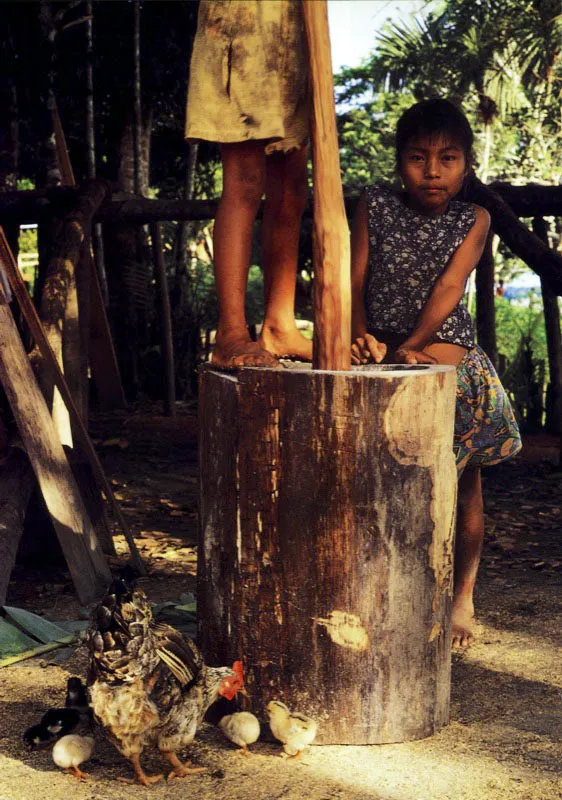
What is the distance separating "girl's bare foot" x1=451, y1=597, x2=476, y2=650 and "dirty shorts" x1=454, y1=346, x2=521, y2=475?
58cm

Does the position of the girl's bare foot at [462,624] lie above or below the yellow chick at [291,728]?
below

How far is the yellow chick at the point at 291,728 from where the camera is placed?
2.60 m

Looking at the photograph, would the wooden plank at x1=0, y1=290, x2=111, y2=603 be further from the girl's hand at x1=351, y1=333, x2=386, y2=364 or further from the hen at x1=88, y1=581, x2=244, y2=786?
the girl's hand at x1=351, y1=333, x2=386, y2=364

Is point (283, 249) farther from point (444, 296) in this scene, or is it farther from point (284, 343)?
point (444, 296)

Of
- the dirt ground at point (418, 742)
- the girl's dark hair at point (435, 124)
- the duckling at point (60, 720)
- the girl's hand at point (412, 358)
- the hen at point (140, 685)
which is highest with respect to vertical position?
the girl's dark hair at point (435, 124)

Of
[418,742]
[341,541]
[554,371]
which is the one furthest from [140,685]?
[554,371]

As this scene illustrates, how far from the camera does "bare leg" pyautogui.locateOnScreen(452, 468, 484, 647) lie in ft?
12.3

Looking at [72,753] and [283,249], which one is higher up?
[283,249]

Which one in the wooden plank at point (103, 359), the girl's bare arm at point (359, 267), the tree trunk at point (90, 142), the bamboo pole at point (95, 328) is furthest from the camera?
the tree trunk at point (90, 142)

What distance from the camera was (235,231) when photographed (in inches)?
122

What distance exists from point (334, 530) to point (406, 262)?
1358 millimetres

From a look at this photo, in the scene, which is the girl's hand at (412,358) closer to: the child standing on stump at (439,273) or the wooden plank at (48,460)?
the child standing on stump at (439,273)

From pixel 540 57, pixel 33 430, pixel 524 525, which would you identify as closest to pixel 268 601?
pixel 33 430

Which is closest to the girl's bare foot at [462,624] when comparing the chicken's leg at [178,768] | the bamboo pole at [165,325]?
the chicken's leg at [178,768]
